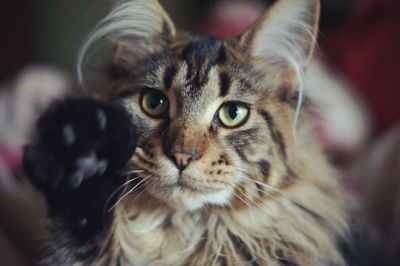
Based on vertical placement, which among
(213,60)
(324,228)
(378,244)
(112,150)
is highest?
(213,60)

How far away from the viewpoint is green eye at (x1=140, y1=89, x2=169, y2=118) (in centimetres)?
102

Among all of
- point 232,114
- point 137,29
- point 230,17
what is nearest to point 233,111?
point 232,114

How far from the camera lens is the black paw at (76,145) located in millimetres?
860

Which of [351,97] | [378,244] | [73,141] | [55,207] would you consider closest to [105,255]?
[55,207]

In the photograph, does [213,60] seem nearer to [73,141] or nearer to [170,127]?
[170,127]

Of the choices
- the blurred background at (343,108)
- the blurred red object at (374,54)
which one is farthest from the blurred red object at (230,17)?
the blurred red object at (374,54)

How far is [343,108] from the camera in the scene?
85.1 inches

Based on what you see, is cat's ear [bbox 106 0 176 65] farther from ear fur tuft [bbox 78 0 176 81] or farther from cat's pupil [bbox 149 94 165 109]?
cat's pupil [bbox 149 94 165 109]

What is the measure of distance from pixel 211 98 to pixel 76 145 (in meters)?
0.28

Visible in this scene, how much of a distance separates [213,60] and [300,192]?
13.4 inches

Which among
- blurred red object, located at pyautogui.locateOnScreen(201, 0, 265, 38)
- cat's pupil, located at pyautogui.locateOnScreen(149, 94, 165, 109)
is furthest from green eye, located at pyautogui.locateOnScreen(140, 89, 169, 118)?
blurred red object, located at pyautogui.locateOnScreen(201, 0, 265, 38)

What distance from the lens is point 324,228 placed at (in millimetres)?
1131

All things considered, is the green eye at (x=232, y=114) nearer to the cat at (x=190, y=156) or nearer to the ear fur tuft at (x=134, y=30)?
the cat at (x=190, y=156)

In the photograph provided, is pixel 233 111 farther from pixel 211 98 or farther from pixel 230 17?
pixel 230 17
